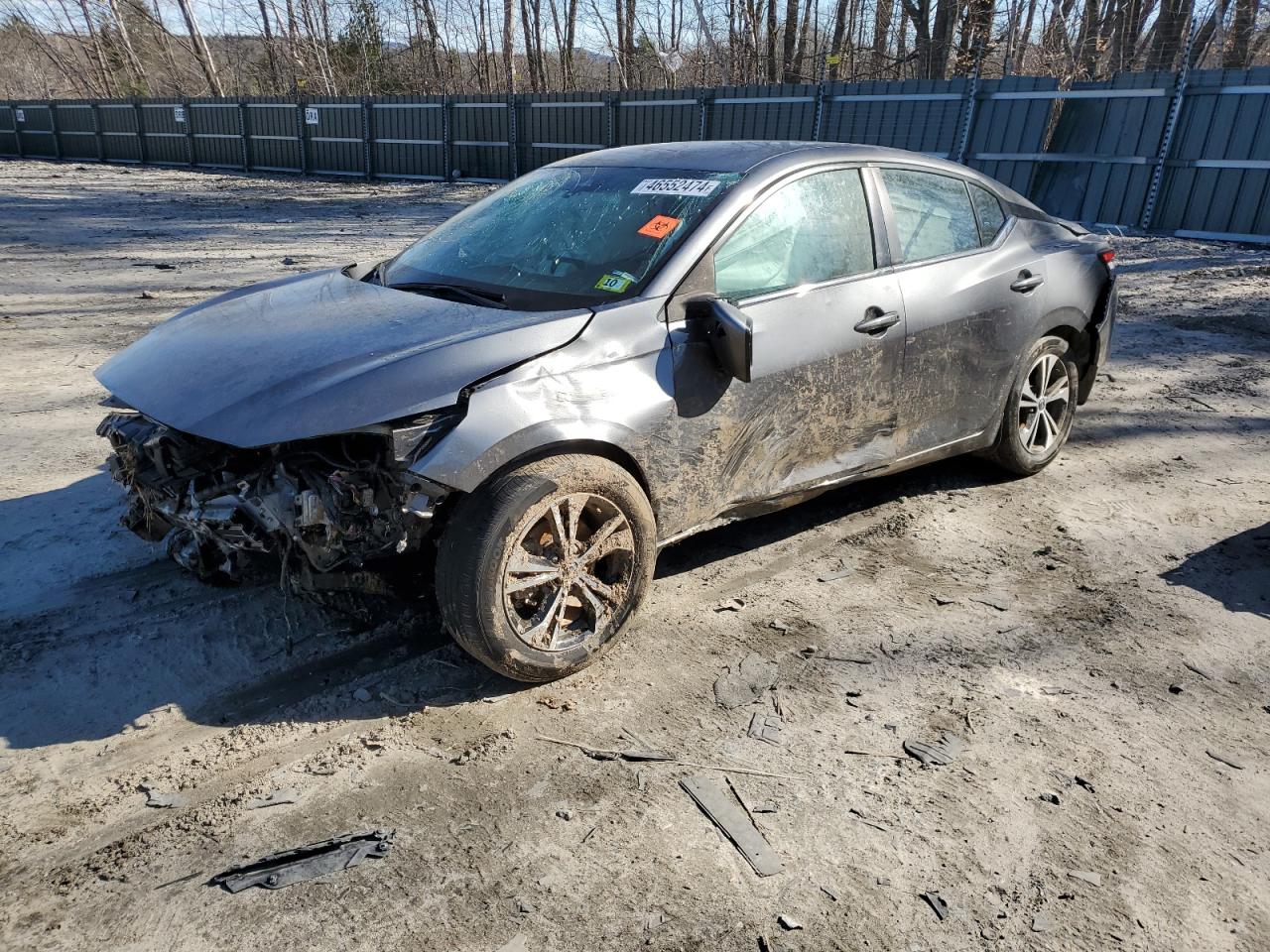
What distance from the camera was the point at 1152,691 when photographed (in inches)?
128

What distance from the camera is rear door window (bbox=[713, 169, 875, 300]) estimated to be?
11.6 feet

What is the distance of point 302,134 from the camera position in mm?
26828

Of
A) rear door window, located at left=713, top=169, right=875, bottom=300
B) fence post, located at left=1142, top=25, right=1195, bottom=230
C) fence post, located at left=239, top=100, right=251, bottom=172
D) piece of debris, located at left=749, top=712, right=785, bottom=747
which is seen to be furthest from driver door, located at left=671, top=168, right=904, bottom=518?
fence post, located at left=239, top=100, right=251, bottom=172

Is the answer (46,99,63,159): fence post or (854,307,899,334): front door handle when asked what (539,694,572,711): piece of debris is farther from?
(46,99,63,159): fence post

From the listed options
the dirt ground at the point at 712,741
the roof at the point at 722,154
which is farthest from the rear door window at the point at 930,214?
the dirt ground at the point at 712,741

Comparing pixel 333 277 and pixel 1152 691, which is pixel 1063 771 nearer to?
pixel 1152 691

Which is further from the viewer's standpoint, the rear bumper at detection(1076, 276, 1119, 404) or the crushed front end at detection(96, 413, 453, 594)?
the rear bumper at detection(1076, 276, 1119, 404)

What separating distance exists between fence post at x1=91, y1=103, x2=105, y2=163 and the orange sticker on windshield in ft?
119

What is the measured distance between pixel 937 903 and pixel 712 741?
838 millimetres

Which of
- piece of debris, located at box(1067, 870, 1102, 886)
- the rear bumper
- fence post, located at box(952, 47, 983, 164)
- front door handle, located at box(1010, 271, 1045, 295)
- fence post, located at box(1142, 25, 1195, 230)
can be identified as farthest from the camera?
fence post, located at box(952, 47, 983, 164)

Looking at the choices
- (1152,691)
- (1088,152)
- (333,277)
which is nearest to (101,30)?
(1088,152)

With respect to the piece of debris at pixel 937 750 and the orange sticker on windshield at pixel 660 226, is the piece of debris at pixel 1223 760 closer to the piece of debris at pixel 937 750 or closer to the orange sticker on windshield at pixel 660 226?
the piece of debris at pixel 937 750

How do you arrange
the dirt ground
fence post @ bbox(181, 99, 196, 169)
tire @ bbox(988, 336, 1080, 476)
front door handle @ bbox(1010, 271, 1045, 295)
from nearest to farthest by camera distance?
1. the dirt ground
2. front door handle @ bbox(1010, 271, 1045, 295)
3. tire @ bbox(988, 336, 1080, 476)
4. fence post @ bbox(181, 99, 196, 169)

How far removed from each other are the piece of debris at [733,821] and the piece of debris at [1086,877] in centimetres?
77
